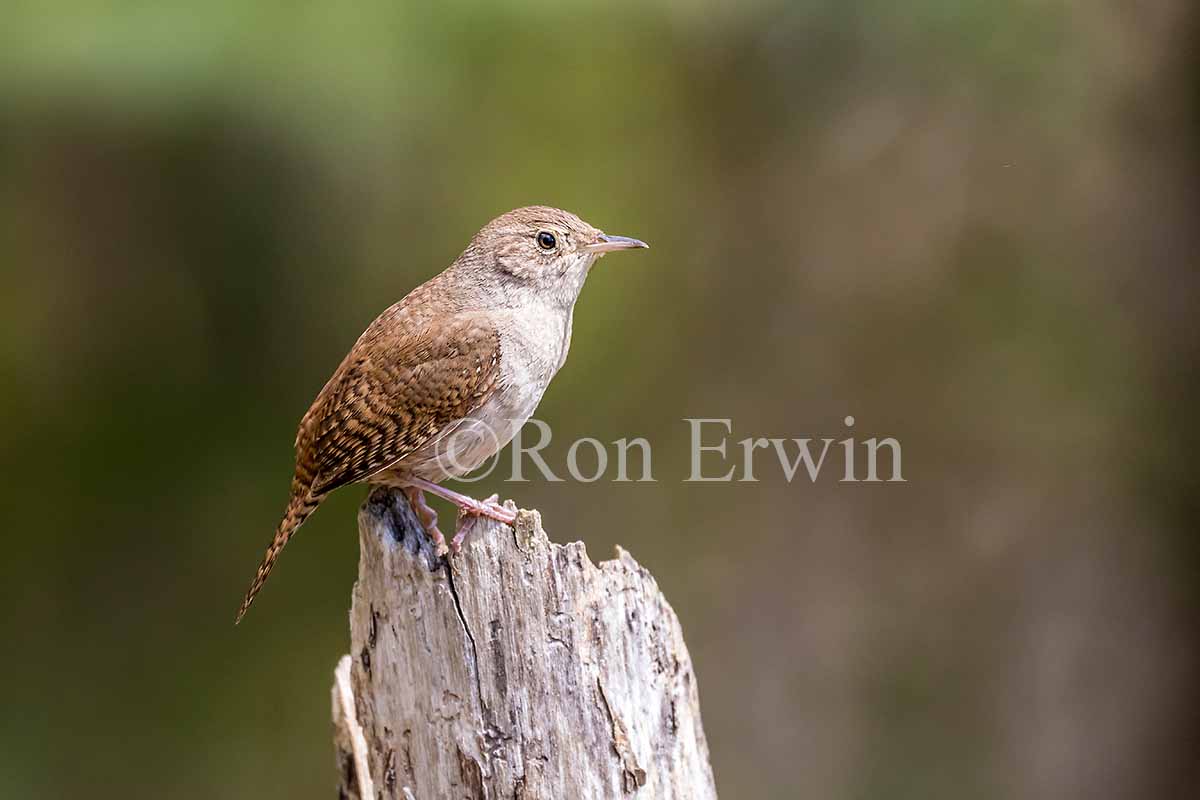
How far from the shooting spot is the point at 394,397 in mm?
3582

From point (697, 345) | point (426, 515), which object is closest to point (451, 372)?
point (426, 515)

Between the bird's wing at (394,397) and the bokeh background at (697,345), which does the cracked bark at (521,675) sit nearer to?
the bird's wing at (394,397)

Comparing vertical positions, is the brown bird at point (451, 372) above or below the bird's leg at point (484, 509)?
above

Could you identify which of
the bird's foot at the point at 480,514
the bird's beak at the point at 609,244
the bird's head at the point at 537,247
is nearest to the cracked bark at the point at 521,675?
the bird's foot at the point at 480,514

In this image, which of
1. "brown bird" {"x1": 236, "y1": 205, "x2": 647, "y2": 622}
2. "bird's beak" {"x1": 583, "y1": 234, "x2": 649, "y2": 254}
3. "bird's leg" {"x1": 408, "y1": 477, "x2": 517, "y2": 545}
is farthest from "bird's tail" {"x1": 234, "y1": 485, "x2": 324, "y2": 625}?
"bird's beak" {"x1": 583, "y1": 234, "x2": 649, "y2": 254}

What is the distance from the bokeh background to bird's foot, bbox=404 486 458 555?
177cm

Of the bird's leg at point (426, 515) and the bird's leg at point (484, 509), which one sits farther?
the bird's leg at point (426, 515)

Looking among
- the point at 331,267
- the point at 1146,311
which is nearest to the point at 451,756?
the point at 331,267

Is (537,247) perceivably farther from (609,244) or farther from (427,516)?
(427,516)

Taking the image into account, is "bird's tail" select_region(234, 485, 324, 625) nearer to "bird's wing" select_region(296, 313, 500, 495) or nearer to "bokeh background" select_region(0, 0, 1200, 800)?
"bird's wing" select_region(296, 313, 500, 495)

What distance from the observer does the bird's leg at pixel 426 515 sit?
Answer: 134 inches

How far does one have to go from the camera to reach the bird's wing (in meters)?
3.54

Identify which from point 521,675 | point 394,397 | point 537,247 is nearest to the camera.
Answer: point 521,675

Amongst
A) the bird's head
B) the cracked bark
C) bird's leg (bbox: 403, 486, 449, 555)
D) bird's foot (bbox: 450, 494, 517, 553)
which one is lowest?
the cracked bark
